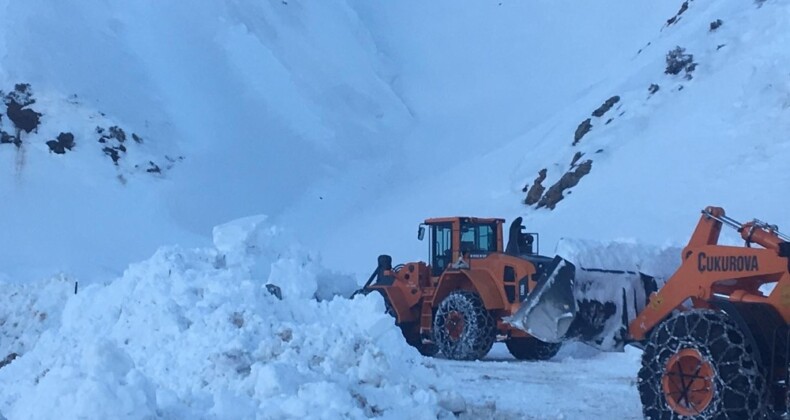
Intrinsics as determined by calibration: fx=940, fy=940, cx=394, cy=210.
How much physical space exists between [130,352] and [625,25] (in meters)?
35.5

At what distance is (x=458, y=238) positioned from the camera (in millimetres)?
13008

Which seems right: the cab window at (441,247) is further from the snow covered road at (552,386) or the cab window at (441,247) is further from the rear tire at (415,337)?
the snow covered road at (552,386)

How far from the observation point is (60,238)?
21734 mm

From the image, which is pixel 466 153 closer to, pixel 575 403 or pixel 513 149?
pixel 513 149

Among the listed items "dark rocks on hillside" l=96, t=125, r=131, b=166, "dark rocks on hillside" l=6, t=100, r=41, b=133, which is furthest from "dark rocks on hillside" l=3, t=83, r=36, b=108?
"dark rocks on hillside" l=96, t=125, r=131, b=166

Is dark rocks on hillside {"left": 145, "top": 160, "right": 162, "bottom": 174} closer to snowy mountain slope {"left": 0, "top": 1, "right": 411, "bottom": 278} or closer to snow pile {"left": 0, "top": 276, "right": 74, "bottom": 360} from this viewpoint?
snowy mountain slope {"left": 0, "top": 1, "right": 411, "bottom": 278}

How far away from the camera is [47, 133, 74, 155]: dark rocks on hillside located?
25.3 m

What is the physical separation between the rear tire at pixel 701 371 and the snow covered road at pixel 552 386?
1.35m

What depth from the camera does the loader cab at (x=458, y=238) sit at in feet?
42.7

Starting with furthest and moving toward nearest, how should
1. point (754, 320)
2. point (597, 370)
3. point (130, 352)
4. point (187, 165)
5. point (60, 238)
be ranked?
point (187, 165) < point (60, 238) < point (597, 370) < point (130, 352) < point (754, 320)

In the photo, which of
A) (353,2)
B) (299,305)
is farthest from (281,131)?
(299,305)

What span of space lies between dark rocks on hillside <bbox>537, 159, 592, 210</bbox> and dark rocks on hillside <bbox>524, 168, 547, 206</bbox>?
15.3 inches

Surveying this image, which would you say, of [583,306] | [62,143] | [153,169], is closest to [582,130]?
[153,169]

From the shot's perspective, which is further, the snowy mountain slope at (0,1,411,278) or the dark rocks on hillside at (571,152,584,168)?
the dark rocks on hillside at (571,152,584,168)
